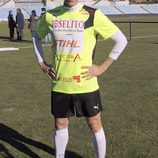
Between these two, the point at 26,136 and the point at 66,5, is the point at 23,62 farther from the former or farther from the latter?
the point at 66,5

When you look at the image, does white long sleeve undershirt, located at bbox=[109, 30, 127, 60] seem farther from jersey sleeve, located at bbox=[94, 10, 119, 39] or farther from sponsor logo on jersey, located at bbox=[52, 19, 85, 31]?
sponsor logo on jersey, located at bbox=[52, 19, 85, 31]

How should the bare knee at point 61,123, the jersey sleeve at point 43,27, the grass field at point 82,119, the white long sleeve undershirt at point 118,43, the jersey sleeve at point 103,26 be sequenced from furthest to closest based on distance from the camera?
the grass field at point 82,119
the bare knee at point 61,123
the jersey sleeve at point 43,27
the white long sleeve undershirt at point 118,43
the jersey sleeve at point 103,26

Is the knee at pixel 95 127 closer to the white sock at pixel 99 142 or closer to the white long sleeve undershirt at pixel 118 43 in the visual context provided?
the white sock at pixel 99 142

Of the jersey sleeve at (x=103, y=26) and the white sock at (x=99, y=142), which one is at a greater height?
the jersey sleeve at (x=103, y=26)

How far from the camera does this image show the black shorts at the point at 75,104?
480 centimetres

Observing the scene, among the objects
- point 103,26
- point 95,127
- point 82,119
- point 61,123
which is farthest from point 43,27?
point 82,119

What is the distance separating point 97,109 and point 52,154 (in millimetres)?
1456

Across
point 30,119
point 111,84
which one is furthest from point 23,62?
point 30,119

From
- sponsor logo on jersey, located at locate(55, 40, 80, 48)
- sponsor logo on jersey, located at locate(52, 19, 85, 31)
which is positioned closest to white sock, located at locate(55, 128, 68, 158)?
sponsor logo on jersey, located at locate(55, 40, 80, 48)

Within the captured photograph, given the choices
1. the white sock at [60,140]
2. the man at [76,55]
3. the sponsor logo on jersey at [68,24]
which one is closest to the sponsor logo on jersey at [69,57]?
the man at [76,55]

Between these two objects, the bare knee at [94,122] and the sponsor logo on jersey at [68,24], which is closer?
the sponsor logo on jersey at [68,24]

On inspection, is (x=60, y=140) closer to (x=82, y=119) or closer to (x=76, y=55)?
(x=76, y=55)

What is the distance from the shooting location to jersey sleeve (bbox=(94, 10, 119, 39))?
4.61 m

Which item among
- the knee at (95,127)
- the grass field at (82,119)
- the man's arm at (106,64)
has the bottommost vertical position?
the grass field at (82,119)
